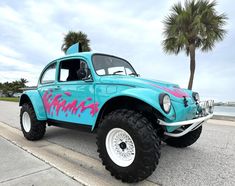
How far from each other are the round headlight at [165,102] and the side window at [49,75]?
2655 mm

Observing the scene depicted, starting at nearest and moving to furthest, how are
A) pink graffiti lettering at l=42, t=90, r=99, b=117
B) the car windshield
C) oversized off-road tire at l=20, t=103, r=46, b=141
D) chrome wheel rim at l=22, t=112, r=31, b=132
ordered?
pink graffiti lettering at l=42, t=90, r=99, b=117, the car windshield, oversized off-road tire at l=20, t=103, r=46, b=141, chrome wheel rim at l=22, t=112, r=31, b=132

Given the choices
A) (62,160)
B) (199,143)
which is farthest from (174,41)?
(62,160)

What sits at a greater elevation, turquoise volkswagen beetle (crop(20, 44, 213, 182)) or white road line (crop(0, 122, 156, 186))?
turquoise volkswagen beetle (crop(20, 44, 213, 182))

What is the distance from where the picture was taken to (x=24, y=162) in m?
2.95

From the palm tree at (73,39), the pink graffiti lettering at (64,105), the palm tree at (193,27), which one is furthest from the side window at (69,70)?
the palm tree at (73,39)

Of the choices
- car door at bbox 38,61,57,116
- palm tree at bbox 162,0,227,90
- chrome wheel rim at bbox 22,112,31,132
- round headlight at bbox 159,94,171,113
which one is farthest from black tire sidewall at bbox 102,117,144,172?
palm tree at bbox 162,0,227,90

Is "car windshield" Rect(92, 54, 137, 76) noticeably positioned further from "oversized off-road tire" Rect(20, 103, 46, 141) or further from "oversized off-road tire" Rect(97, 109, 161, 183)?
"oversized off-road tire" Rect(20, 103, 46, 141)

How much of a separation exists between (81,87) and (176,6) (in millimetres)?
9945

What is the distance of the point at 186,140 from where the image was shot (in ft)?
11.5

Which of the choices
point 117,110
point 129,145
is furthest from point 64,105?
point 129,145

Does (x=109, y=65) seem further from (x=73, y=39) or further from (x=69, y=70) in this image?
(x=73, y=39)

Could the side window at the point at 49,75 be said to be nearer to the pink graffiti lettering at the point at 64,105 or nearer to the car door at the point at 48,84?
the car door at the point at 48,84

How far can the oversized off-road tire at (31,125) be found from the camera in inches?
162

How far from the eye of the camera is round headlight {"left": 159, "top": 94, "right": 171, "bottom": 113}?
2.21 m
